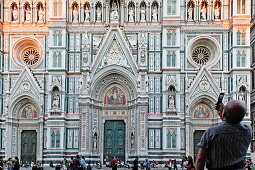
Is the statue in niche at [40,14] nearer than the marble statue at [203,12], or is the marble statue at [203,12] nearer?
the marble statue at [203,12]

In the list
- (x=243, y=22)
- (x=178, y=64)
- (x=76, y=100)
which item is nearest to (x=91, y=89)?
(x=76, y=100)

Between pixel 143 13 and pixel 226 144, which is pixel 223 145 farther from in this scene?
pixel 143 13

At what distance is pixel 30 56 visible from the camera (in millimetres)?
41312

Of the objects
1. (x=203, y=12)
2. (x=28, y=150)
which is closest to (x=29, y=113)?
(x=28, y=150)

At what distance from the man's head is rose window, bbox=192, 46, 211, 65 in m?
35.9

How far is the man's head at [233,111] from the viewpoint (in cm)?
465

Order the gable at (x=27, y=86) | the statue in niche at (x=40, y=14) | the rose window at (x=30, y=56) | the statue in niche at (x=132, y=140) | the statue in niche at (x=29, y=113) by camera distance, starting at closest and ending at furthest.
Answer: the statue in niche at (x=132, y=140) < the gable at (x=27, y=86) < the statue in niche at (x=29, y=113) < the statue in niche at (x=40, y=14) < the rose window at (x=30, y=56)

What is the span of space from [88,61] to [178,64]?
274 inches

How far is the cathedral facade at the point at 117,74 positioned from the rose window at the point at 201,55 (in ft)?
0.26

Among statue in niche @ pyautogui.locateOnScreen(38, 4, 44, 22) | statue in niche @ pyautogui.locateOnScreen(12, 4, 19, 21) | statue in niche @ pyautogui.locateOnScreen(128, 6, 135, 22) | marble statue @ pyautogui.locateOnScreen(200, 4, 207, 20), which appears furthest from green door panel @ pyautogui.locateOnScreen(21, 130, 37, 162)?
marble statue @ pyautogui.locateOnScreen(200, 4, 207, 20)

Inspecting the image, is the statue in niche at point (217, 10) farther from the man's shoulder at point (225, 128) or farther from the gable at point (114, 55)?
the man's shoulder at point (225, 128)

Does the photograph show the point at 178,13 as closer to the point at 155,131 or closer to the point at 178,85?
the point at 178,85

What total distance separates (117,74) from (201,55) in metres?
6.73

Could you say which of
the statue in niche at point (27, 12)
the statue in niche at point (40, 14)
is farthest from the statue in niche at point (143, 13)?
the statue in niche at point (27, 12)
